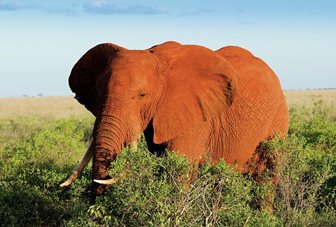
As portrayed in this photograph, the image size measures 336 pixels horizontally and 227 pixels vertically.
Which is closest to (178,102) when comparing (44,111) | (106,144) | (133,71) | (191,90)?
(191,90)

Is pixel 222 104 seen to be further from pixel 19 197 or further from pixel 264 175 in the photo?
pixel 19 197

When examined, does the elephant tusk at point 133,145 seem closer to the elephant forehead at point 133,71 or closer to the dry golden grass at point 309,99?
the elephant forehead at point 133,71

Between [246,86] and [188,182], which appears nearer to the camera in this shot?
[188,182]

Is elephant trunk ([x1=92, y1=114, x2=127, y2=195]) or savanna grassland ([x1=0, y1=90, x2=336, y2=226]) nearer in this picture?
savanna grassland ([x1=0, y1=90, x2=336, y2=226])

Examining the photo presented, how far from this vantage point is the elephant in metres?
7.69

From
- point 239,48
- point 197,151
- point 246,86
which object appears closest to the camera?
point 197,151

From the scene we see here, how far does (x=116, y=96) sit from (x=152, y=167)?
980 millimetres

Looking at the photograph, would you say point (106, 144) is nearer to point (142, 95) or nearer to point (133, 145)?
point (133, 145)

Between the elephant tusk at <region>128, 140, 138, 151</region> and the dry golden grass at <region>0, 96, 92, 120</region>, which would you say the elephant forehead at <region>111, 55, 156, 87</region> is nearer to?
the elephant tusk at <region>128, 140, 138, 151</region>

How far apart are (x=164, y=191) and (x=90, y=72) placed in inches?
116

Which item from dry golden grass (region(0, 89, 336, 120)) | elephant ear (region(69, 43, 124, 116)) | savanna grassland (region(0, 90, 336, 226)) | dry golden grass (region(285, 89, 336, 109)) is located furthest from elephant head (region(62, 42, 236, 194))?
dry golden grass (region(285, 89, 336, 109))

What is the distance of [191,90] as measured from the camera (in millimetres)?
8461

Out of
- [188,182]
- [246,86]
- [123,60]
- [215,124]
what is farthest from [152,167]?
[246,86]

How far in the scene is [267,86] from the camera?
1000 cm
